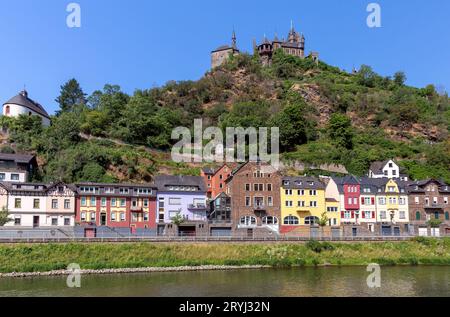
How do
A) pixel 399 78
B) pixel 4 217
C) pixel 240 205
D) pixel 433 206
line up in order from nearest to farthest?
pixel 4 217, pixel 240 205, pixel 433 206, pixel 399 78

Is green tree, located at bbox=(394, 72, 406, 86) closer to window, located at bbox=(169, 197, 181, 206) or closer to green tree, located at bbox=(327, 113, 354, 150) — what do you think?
green tree, located at bbox=(327, 113, 354, 150)

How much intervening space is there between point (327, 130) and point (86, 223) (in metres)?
59.8

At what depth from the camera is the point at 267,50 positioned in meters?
148

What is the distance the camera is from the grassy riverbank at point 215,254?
156 feet

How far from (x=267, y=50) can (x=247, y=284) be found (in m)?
117

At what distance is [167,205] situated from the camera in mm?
66188

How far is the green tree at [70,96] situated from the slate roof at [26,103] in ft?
49.1

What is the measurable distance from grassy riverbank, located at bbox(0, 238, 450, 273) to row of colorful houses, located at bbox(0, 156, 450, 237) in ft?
29.9

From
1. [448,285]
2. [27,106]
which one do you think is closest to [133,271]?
[448,285]

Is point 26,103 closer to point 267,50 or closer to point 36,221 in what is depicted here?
point 36,221

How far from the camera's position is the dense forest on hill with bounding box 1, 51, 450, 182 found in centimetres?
7994

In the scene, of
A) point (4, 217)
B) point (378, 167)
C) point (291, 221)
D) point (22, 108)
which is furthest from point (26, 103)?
point (378, 167)

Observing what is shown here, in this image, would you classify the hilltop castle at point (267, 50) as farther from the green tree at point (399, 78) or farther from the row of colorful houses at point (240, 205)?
the row of colorful houses at point (240, 205)

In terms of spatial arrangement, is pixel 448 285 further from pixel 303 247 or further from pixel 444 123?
pixel 444 123
